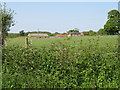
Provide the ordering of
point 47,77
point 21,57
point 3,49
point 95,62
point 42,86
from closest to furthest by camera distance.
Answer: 1. point 42,86
2. point 47,77
3. point 95,62
4. point 21,57
5. point 3,49

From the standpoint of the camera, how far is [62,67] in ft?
12.5

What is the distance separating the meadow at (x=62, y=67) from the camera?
3.46 metres

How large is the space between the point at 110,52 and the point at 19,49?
2.31 metres

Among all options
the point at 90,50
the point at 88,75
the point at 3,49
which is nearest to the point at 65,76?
the point at 88,75

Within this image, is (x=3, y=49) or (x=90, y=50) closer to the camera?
(x=90, y=50)

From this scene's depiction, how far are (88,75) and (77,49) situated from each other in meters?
1.06

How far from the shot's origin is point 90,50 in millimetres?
4367

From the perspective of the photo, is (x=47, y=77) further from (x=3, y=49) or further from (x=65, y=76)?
(x=3, y=49)

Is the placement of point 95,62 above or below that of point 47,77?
above

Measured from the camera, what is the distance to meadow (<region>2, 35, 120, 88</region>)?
346 centimetres

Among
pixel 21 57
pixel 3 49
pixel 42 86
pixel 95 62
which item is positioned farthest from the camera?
pixel 3 49

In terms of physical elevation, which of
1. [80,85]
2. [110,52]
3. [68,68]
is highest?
[110,52]

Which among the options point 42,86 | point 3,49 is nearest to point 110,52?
point 42,86

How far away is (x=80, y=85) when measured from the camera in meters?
3.49
